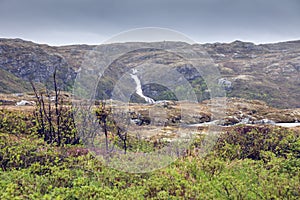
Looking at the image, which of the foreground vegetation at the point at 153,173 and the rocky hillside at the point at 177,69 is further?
the rocky hillside at the point at 177,69

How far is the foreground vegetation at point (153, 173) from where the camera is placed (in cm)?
1138

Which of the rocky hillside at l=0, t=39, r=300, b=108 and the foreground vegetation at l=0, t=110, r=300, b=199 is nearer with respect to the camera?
the foreground vegetation at l=0, t=110, r=300, b=199

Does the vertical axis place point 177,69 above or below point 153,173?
below

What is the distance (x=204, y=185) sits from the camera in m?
12.2

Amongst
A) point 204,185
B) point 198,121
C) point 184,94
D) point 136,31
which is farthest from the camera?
point 184,94

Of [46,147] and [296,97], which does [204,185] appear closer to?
[46,147]

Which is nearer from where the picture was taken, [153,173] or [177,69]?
[153,173]

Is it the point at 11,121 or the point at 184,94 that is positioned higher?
the point at 11,121

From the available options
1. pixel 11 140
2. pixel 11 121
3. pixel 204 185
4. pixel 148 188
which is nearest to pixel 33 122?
pixel 11 121

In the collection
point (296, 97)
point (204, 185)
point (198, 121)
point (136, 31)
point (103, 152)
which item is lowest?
point (296, 97)

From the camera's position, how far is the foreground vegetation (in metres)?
11.4

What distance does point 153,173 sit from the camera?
16.0 metres

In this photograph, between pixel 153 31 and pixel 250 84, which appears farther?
pixel 250 84

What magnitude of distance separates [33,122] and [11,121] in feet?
5.25
